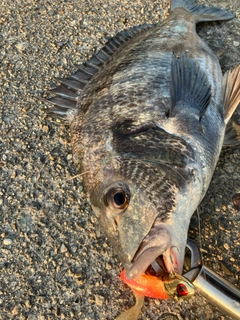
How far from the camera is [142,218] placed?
1.79 metres

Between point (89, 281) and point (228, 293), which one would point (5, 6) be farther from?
point (228, 293)

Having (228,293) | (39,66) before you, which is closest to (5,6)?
(39,66)

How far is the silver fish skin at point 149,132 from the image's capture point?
180 cm

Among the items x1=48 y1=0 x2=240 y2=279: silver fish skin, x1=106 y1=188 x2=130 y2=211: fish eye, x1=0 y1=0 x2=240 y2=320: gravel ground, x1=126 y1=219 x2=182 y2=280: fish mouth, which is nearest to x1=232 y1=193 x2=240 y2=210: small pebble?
x1=0 y1=0 x2=240 y2=320: gravel ground

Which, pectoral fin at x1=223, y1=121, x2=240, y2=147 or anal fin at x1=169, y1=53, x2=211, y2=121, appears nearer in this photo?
anal fin at x1=169, y1=53, x2=211, y2=121

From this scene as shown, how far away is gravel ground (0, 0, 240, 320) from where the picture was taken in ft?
7.05

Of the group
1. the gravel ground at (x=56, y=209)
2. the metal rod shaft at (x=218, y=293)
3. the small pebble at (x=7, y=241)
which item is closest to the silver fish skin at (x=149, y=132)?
the metal rod shaft at (x=218, y=293)

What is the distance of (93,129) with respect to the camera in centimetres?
222

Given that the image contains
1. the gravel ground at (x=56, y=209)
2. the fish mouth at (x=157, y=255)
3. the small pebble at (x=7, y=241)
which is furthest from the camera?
the small pebble at (x=7, y=241)

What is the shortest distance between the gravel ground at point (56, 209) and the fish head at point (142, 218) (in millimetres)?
469

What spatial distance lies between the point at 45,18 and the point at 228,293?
9.84 feet

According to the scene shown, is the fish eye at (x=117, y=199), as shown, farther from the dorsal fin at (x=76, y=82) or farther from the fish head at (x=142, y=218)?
the dorsal fin at (x=76, y=82)

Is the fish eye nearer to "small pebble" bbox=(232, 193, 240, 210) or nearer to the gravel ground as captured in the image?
the gravel ground

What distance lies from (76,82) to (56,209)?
0.96 meters
